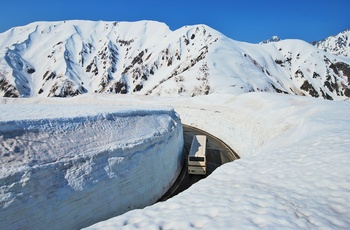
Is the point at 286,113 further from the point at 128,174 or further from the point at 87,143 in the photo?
the point at 87,143

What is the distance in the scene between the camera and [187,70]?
11238 centimetres

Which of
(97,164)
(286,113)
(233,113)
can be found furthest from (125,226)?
(233,113)

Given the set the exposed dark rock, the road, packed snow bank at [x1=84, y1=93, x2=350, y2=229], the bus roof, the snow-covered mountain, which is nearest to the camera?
packed snow bank at [x1=84, y1=93, x2=350, y2=229]

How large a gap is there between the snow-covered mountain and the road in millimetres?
60809

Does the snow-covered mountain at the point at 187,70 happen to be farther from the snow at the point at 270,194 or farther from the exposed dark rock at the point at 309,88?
the snow at the point at 270,194

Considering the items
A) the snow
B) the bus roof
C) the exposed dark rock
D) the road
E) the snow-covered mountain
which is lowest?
the road

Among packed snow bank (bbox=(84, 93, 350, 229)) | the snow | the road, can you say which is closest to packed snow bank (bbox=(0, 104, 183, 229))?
Result: the snow

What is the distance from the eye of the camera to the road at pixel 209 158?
64.4ft

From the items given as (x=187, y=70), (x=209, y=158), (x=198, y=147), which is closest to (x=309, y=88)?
(x=187, y=70)

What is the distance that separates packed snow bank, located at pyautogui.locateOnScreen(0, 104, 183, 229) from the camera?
10336mm

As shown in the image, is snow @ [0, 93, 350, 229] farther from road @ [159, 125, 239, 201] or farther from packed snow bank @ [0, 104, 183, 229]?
road @ [159, 125, 239, 201]

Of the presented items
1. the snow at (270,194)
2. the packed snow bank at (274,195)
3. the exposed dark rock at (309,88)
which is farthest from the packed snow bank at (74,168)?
the exposed dark rock at (309,88)

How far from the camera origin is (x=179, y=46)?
161m

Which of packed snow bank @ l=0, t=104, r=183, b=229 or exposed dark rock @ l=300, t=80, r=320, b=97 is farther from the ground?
exposed dark rock @ l=300, t=80, r=320, b=97
